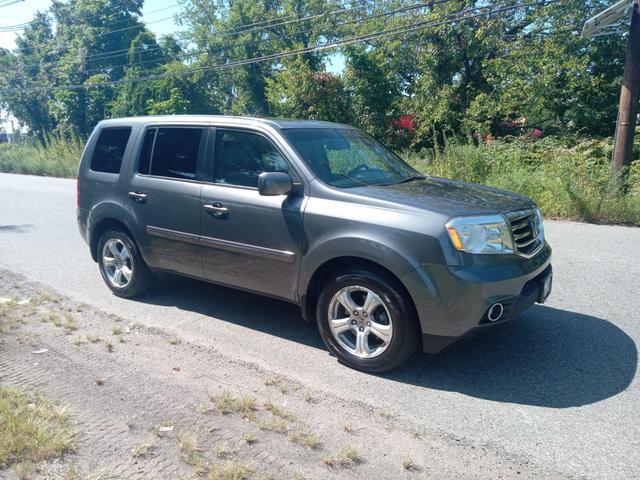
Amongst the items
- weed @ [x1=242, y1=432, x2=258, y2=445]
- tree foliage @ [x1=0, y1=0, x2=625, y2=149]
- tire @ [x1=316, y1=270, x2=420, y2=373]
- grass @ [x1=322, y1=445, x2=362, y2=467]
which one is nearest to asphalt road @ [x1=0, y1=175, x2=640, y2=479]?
tire @ [x1=316, y1=270, x2=420, y2=373]

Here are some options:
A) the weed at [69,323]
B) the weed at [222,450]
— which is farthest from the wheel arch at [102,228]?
the weed at [222,450]

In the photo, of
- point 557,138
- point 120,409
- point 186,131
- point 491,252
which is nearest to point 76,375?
point 120,409

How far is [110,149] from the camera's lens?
232 inches

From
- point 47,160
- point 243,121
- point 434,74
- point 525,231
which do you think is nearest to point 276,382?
point 525,231

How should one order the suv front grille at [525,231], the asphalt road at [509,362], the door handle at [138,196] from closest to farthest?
the asphalt road at [509,362], the suv front grille at [525,231], the door handle at [138,196]

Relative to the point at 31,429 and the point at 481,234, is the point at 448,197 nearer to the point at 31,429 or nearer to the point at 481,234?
the point at 481,234

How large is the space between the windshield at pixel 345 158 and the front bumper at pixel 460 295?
3.74 ft

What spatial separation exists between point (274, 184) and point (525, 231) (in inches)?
76.5

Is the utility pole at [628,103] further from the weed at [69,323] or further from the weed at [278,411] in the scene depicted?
the weed at [69,323]

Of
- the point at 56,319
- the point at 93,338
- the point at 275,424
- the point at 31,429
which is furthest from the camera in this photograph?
the point at 56,319

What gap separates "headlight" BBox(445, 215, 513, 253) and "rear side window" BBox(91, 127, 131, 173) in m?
3.72

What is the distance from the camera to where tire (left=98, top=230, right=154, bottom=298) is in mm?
5680

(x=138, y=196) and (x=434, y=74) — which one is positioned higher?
(x=434, y=74)

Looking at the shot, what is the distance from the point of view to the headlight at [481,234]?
144 inches
